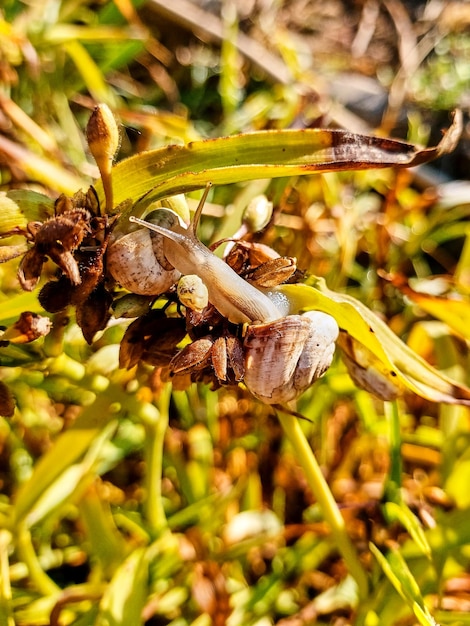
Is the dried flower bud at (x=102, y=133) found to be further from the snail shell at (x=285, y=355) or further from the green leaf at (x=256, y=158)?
the snail shell at (x=285, y=355)

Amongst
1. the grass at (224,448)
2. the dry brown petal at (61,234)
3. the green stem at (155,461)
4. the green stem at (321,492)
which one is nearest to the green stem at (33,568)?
the grass at (224,448)

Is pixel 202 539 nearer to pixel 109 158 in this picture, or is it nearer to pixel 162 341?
pixel 162 341

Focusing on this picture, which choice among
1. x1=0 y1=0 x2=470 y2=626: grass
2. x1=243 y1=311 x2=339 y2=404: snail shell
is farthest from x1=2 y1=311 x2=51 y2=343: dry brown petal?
x1=243 y1=311 x2=339 y2=404: snail shell

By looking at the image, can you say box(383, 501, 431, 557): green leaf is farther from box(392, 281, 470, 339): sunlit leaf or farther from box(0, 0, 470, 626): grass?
box(392, 281, 470, 339): sunlit leaf

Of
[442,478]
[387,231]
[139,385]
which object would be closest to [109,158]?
[139,385]

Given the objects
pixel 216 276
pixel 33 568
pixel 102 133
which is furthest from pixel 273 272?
pixel 33 568

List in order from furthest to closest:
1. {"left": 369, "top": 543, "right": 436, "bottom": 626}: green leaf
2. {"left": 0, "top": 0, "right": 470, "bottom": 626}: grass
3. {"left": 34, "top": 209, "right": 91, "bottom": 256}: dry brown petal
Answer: {"left": 0, "top": 0, "right": 470, "bottom": 626}: grass
{"left": 369, "top": 543, "right": 436, "bottom": 626}: green leaf
{"left": 34, "top": 209, "right": 91, "bottom": 256}: dry brown petal

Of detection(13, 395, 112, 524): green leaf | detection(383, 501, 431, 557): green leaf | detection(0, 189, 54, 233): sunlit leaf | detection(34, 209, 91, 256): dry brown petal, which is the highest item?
detection(0, 189, 54, 233): sunlit leaf
